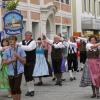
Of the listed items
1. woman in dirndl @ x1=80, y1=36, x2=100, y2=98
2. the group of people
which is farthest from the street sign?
woman in dirndl @ x1=80, y1=36, x2=100, y2=98

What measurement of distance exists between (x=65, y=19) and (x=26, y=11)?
10753mm

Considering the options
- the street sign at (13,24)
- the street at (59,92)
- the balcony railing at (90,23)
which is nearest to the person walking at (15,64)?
the street at (59,92)

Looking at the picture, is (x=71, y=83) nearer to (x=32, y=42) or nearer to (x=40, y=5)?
(x=32, y=42)

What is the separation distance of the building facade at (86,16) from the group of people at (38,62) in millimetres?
26485

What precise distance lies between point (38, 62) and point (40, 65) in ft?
0.45

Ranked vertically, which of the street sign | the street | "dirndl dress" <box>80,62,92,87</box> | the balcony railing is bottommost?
the street

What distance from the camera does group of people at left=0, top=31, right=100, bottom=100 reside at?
11.3 metres

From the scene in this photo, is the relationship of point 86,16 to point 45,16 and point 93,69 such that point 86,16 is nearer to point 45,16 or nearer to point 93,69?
point 45,16

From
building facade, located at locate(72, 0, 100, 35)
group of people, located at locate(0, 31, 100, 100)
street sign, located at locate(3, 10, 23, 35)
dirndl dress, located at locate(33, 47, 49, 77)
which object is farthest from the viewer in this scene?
building facade, located at locate(72, 0, 100, 35)

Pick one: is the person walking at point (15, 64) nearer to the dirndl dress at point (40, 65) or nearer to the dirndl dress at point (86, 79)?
the dirndl dress at point (86, 79)

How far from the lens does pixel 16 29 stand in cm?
1456

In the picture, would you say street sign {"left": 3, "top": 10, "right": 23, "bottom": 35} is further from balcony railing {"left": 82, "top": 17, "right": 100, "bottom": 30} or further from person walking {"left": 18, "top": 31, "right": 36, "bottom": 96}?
balcony railing {"left": 82, "top": 17, "right": 100, "bottom": 30}

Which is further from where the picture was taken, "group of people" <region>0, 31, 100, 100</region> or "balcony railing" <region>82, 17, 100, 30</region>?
"balcony railing" <region>82, 17, 100, 30</region>

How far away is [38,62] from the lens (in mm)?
17656
